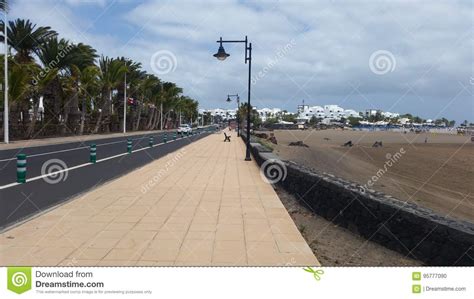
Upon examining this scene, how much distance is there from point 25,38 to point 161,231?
33917mm

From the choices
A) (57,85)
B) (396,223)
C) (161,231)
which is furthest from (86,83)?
(396,223)

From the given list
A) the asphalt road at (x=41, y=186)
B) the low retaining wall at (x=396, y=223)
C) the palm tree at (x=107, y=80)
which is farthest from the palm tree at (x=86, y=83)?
the low retaining wall at (x=396, y=223)

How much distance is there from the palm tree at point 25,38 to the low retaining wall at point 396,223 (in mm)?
33359

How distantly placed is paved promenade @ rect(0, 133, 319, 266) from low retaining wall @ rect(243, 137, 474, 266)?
92 cm

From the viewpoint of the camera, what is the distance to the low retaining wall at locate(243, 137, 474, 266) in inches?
192

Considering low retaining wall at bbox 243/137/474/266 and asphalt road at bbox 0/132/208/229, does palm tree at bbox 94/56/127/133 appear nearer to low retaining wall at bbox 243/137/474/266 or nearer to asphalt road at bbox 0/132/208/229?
asphalt road at bbox 0/132/208/229

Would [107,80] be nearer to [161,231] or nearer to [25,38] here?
[25,38]

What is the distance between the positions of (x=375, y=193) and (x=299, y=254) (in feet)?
6.86

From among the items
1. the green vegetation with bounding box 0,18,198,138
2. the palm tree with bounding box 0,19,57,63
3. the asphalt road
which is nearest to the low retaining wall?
the asphalt road

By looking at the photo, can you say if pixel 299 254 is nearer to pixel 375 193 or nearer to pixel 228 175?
pixel 375 193

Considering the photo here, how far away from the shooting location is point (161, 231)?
683cm

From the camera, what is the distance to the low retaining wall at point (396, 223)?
488 centimetres

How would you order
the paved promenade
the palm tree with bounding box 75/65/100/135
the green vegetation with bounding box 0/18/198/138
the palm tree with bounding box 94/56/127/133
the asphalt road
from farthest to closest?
the palm tree with bounding box 94/56/127/133, the palm tree with bounding box 75/65/100/135, the green vegetation with bounding box 0/18/198/138, the asphalt road, the paved promenade

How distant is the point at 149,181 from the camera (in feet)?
41.4
